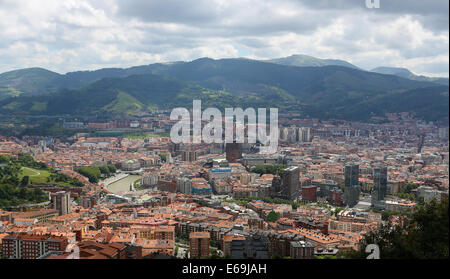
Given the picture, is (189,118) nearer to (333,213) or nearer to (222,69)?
(333,213)

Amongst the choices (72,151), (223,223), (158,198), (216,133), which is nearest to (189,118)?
(216,133)

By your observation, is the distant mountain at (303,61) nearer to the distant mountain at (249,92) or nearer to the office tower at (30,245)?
the distant mountain at (249,92)

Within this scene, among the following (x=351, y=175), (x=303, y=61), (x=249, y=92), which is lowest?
(x=351, y=175)

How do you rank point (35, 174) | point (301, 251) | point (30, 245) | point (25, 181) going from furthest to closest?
point (35, 174) < point (25, 181) < point (301, 251) < point (30, 245)

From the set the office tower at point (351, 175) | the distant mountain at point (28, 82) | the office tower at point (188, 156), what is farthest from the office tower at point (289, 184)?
the distant mountain at point (28, 82)

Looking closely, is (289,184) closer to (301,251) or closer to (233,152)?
(233,152)

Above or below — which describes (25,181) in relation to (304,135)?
below

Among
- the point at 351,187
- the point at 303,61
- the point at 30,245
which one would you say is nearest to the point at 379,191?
the point at 351,187
